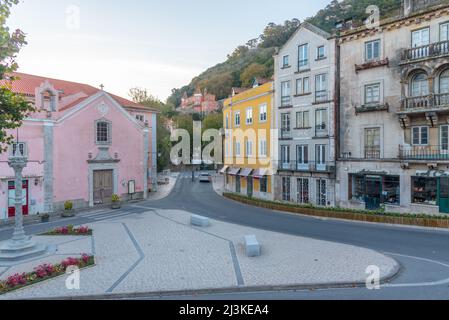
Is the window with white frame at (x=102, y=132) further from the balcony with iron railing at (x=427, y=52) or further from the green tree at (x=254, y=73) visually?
the green tree at (x=254, y=73)

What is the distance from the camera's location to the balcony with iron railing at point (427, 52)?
2150 centimetres

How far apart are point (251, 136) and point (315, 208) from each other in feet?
45.3

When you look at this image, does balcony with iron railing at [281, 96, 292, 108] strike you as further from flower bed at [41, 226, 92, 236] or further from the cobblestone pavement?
flower bed at [41, 226, 92, 236]

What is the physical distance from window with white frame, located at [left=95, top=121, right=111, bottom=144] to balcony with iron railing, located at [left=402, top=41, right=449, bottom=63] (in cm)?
2519

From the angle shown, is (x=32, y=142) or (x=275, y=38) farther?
(x=275, y=38)

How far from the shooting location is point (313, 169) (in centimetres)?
2869

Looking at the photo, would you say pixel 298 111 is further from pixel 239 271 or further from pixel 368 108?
pixel 239 271

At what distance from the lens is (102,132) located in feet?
96.8

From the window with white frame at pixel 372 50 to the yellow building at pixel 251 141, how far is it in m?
9.61

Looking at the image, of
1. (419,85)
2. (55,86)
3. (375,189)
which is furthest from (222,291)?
(55,86)

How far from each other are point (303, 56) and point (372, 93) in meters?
7.54

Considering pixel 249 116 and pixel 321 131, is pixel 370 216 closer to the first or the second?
pixel 321 131

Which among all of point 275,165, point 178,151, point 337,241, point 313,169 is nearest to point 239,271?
point 337,241

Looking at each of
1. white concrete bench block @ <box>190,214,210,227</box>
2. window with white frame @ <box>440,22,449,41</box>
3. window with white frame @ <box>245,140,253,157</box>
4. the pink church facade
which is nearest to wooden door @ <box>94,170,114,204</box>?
the pink church facade
